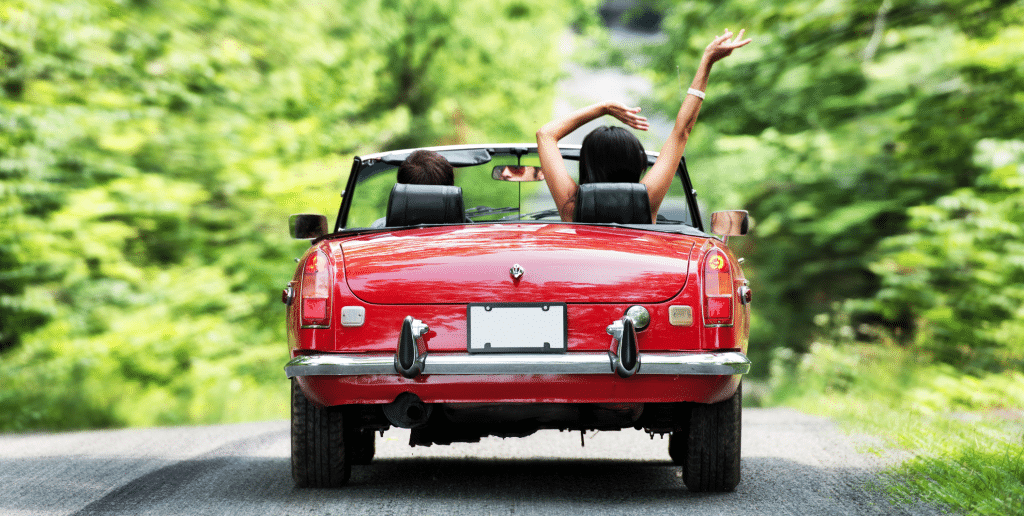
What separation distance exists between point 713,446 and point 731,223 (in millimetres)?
1131

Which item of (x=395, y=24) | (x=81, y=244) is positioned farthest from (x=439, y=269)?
(x=395, y=24)

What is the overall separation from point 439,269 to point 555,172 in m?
1.14

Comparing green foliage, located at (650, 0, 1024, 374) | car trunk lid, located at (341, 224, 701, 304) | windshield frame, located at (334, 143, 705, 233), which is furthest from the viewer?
green foliage, located at (650, 0, 1024, 374)

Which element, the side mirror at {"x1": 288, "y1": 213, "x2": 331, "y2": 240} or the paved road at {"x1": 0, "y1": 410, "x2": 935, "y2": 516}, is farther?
the side mirror at {"x1": 288, "y1": 213, "x2": 331, "y2": 240}

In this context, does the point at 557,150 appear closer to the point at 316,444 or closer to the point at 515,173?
the point at 515,173

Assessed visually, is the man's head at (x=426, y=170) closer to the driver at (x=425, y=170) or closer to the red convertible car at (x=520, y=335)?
the driver at (x=425, y=170)

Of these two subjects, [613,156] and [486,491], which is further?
[613,156]

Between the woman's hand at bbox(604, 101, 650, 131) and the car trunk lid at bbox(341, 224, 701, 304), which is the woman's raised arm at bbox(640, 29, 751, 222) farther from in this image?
the car trunk lid at bbox(341, 224, 701, 304)

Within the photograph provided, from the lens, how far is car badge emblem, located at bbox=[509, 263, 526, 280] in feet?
13.2

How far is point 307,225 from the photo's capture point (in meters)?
5.34

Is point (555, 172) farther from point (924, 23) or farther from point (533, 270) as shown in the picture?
point (924, 23)

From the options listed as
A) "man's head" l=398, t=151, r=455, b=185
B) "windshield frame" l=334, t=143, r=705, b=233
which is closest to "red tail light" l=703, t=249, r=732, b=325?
"windshield frame" l=334, t=143, r=705, b=233

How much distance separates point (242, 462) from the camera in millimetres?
5766

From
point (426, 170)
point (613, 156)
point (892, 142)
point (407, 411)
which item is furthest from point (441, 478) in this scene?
point (892, 142)
